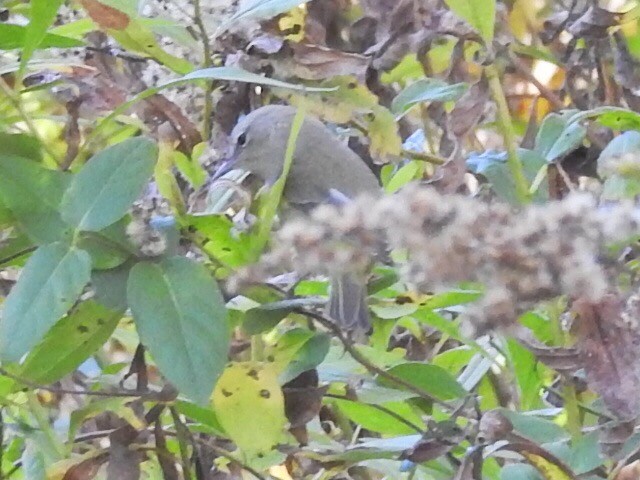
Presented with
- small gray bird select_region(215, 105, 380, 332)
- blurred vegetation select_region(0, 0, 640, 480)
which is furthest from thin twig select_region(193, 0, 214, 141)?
small gray bird select_region(215, 105, 380, 332)

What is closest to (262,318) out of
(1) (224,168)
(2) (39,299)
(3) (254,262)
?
(3) (254,262)

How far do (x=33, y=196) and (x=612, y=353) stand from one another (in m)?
0.27

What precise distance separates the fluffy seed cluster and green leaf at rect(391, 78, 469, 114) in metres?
0.21

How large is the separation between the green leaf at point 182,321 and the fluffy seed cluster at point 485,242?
0.10 metres

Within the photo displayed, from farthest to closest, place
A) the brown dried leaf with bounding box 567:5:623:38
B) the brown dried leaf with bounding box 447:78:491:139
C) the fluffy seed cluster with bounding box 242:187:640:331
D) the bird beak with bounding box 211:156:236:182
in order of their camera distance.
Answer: the bird beak with bounding box 211:156:236:182
the brown dried leaf with bounding box 567:5:623:38
the brown dried leaf with bounding box 447:78:491:139
the fluffy seed cluster with bounding box 242:187:640:331

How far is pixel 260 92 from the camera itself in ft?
2.30

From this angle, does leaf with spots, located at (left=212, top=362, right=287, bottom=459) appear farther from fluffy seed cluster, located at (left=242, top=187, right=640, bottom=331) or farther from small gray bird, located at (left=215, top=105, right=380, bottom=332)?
small gray bird, located at (left=215, top=105, right=380, bottom=332)

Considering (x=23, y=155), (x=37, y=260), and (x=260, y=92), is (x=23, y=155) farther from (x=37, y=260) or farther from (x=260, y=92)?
(x=260, y=92)

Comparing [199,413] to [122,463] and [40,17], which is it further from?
[40,17]

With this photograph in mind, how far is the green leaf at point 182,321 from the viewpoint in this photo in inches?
15.9

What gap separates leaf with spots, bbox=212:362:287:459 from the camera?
1.58ft

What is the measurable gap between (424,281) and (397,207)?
25 mm

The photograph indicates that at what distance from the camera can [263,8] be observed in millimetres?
515

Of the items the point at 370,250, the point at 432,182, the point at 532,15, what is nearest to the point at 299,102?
the point at 432,182
